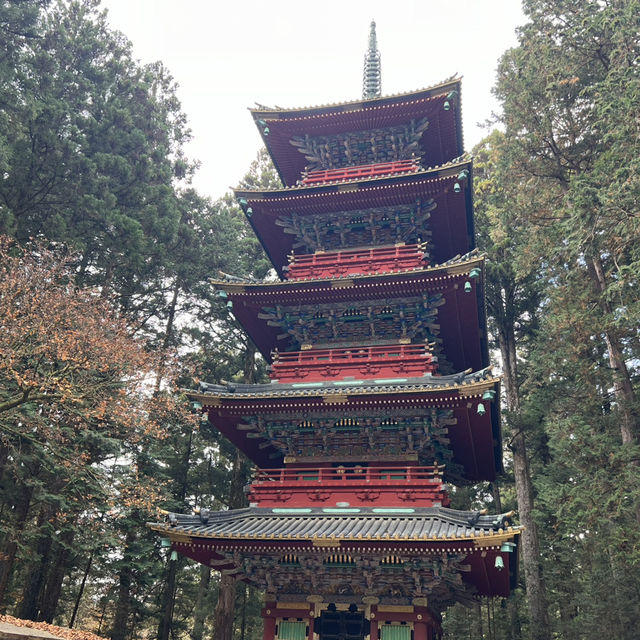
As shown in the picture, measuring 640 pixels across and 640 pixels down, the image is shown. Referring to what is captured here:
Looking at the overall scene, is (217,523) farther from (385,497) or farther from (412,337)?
(412,337)

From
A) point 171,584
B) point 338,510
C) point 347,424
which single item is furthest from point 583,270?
point 171,584

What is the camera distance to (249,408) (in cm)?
1376

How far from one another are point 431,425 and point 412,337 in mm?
2847

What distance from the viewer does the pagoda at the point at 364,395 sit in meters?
11.7

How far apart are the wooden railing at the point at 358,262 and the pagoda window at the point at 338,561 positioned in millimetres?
7852

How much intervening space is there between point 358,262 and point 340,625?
9.61 metres

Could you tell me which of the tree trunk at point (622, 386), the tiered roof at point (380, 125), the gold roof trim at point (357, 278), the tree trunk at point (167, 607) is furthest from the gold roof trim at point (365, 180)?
the tree trunk at point (167, 607)

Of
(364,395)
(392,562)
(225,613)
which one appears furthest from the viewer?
(225,613)

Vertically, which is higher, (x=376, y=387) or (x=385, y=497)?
(x=376, y=387)

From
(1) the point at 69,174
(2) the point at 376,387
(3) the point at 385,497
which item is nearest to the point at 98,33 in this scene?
(1) the point at 69,174

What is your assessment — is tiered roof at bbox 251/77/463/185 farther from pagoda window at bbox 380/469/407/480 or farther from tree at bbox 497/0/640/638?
pagoda window at bbox 380/469/407/480

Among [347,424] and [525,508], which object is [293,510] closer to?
[347,424]

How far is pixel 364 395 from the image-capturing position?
503 inches

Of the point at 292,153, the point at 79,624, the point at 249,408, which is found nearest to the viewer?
the point at 249,408
